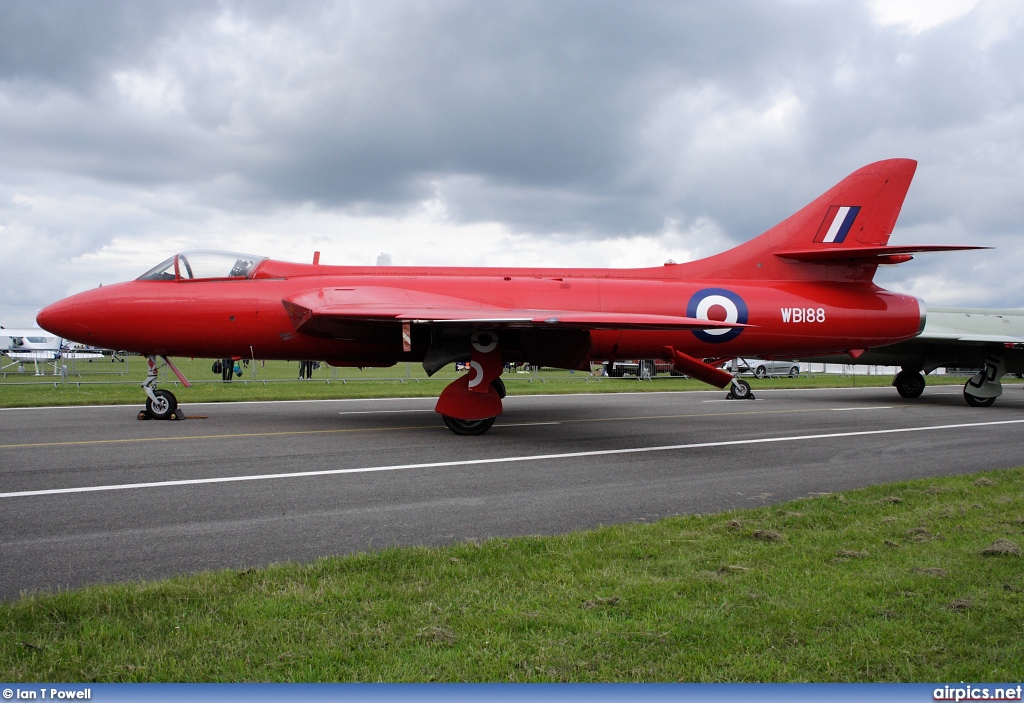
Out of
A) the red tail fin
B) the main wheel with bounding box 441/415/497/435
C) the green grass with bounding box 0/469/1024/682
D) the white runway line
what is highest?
the red tail fin

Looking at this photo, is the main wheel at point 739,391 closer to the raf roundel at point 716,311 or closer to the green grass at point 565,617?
the raf roundel at point 716,311

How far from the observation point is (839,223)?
42.9 ft

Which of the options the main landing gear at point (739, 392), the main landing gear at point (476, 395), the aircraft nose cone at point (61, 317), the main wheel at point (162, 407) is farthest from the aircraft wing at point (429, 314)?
the main landing gear at point (739, 392)

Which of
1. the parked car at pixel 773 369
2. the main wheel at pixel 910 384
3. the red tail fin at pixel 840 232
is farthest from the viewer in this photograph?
the parked car at pixel 773 369

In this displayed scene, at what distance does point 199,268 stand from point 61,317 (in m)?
2.52

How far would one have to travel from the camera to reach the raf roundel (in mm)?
12531

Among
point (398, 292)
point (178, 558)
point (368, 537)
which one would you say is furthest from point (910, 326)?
point (178, 558)

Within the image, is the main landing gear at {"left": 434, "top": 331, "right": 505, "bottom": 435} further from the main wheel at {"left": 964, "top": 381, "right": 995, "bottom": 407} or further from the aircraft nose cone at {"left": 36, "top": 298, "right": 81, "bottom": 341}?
the main wheel at {"left": 964, "top": 381, "right": 995, "bottom": 407}

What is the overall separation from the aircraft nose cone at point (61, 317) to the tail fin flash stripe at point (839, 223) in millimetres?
13942

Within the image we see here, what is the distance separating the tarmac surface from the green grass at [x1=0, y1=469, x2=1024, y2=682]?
0.77 meters

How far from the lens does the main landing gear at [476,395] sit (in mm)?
10969

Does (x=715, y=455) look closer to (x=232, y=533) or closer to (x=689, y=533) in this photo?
(x=689, y=533)

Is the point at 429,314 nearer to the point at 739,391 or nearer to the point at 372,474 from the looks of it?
the point at 372,474

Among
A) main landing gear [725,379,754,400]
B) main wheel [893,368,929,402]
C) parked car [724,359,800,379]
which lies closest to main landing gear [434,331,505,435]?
main landing gear [725,379,754,400]
